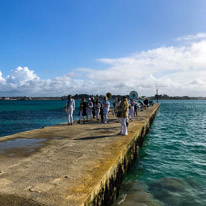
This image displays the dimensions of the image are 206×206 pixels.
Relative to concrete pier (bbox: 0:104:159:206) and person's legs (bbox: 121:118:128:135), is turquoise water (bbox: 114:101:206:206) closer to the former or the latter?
concrete pier (bbox: 0:104:159:206)

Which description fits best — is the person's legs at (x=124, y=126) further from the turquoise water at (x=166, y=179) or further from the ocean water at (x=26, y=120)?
the ocean water at (x=26, y=120)

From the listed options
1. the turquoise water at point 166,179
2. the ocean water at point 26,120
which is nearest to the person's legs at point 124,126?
the turquoise water at point 166,179

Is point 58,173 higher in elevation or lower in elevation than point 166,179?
higher

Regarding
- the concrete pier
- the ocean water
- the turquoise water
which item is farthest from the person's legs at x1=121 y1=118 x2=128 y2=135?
the ocean water

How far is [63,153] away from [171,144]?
8.03 metres

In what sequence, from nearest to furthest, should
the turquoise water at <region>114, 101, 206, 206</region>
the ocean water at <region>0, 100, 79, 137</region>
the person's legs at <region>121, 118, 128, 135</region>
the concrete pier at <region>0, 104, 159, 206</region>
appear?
the concrete pier at <region>0, 104, 159, 206</region> < the turquoise water at <region>114, 101, 206, 206</region> < the person's legs at <region>121, 118, 128, 135</region> < the ocean water at <region>0, 100, 79, 137</region>

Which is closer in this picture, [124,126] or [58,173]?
[58,173]

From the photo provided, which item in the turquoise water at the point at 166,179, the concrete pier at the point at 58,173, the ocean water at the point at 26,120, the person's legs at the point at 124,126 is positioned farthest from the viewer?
the ocean water at the point at 26,120

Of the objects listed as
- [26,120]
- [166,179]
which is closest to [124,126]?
[166,179]

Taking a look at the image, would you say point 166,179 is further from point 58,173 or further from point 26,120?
point 26,120

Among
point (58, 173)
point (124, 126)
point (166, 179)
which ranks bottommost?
point (166, 179)

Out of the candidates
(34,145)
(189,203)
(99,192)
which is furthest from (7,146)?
(189,203)

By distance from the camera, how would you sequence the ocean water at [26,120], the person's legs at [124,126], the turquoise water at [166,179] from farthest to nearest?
1. the ocean water at [26,120]
2. the person's legs at [124,126]
3. the turquoise water at [166,179]

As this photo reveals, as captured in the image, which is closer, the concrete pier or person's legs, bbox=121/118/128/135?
the concrete pier
